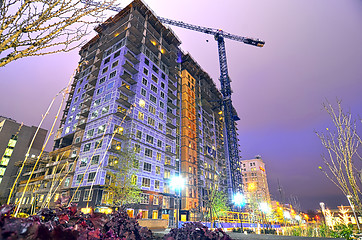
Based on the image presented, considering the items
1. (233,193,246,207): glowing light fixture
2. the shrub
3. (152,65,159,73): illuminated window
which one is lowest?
the shrub

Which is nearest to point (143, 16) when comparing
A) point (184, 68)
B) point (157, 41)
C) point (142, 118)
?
point (157, 41)

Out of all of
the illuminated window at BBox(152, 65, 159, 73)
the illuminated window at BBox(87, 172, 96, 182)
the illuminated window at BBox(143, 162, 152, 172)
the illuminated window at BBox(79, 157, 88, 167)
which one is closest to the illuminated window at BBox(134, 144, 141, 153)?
the illuminated window at BBox(143, 162, 152, 172)

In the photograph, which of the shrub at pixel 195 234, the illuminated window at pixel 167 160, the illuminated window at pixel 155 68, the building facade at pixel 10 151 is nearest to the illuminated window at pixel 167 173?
the illuminated window at pixel 167 160

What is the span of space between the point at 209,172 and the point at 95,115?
34341 mm

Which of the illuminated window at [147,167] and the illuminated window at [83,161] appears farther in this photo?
the illuminated window at [147,167]

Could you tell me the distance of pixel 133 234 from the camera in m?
2.30

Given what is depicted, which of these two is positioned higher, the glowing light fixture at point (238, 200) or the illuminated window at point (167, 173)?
the illuminated window at point (167, 173)

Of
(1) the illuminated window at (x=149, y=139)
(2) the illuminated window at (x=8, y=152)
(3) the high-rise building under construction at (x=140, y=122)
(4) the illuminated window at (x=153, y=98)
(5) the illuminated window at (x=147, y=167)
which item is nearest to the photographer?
(3) the high-rise building under construction at (x=140, y=122)

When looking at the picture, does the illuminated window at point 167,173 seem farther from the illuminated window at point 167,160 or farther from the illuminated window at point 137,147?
the illuminated window at point 137,147

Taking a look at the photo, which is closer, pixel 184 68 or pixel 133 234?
pixel 133 234

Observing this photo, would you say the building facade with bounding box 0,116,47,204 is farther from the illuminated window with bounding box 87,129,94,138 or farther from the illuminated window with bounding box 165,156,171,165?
the illuminated window with bounding box 165,156,171,165

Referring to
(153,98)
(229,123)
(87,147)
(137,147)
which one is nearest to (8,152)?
(87,147)

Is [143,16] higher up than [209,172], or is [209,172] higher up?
[143,16]

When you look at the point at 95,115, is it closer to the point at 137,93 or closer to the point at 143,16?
the point at 137,93
